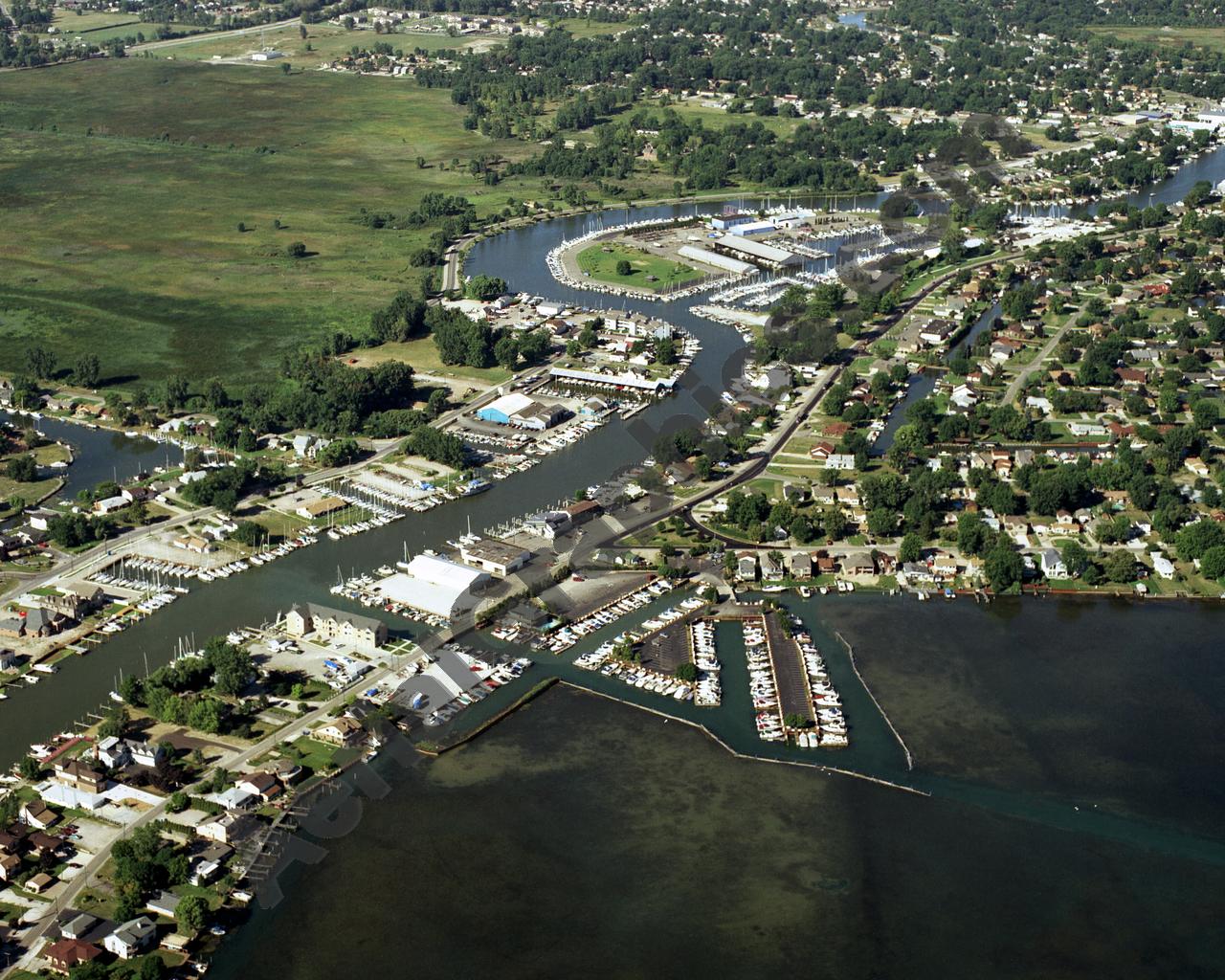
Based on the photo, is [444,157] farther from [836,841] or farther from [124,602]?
[836,841]

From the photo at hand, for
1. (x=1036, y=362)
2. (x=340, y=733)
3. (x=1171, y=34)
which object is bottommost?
(x=1036, y=362)

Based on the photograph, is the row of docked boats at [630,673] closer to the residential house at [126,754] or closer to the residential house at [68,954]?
the residential house at [126,754]

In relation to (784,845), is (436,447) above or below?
Answer: above

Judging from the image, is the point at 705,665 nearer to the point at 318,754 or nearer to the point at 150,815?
the point at 318,754

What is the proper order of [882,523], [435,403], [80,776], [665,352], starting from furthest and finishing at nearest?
[665,352] → [435,403] → [882,523] → [80,776]

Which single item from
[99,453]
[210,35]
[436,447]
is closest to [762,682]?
[436,447]

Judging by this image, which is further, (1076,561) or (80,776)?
(1076,561)
